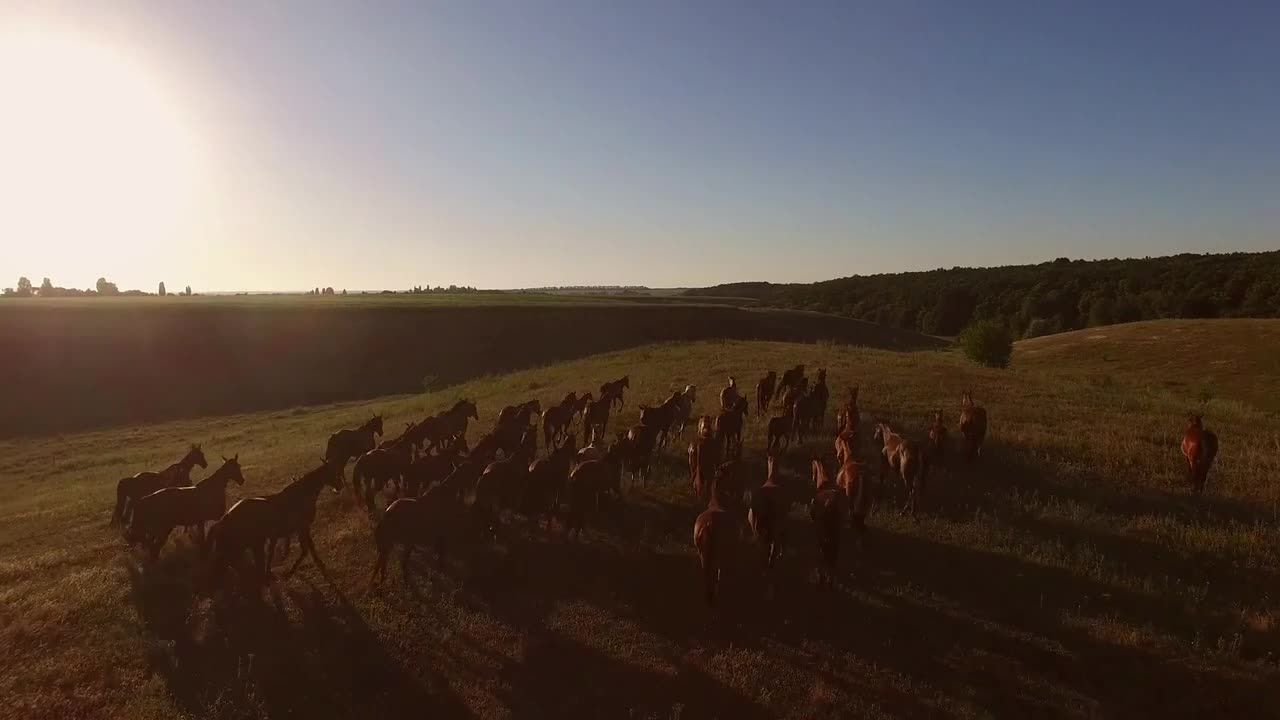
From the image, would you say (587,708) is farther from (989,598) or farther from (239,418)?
(239,418)

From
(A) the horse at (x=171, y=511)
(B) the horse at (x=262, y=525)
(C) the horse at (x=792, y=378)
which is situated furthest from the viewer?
(C) the horse at (x=792, y=378)

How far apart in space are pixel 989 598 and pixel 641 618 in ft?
16.3

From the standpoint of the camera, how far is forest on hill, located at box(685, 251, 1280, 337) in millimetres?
89062

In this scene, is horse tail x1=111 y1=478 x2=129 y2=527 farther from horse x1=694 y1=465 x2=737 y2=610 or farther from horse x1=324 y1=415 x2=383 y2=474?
horse x1=694 y1=465 x2=737 y2=610

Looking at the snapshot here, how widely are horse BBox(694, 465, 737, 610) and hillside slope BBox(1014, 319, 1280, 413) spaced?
138 ft

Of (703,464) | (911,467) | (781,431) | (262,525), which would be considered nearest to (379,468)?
(262,525)

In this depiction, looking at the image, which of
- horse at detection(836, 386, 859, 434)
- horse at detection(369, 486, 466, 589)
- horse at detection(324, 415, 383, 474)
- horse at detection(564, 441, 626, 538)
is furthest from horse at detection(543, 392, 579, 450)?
horse at detection(836, 386, 859, 434)

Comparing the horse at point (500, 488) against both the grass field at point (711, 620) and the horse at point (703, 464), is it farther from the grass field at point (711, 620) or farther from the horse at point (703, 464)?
the horse at point (703, 464)

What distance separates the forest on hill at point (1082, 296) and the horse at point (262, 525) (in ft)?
277

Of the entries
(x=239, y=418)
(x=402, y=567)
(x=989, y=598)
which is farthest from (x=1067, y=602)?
(x=239, y=418)

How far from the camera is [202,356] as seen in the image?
60.4 meters

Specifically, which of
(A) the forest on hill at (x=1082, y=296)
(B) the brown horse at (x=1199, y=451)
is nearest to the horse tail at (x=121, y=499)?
(B) the brown horse at (x=1199, y=451)

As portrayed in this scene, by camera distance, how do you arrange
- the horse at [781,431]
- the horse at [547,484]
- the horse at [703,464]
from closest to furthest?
the horse at [547,484] < the horse at [703,464] < the horse at [781,431]

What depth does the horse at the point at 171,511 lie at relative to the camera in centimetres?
1118
